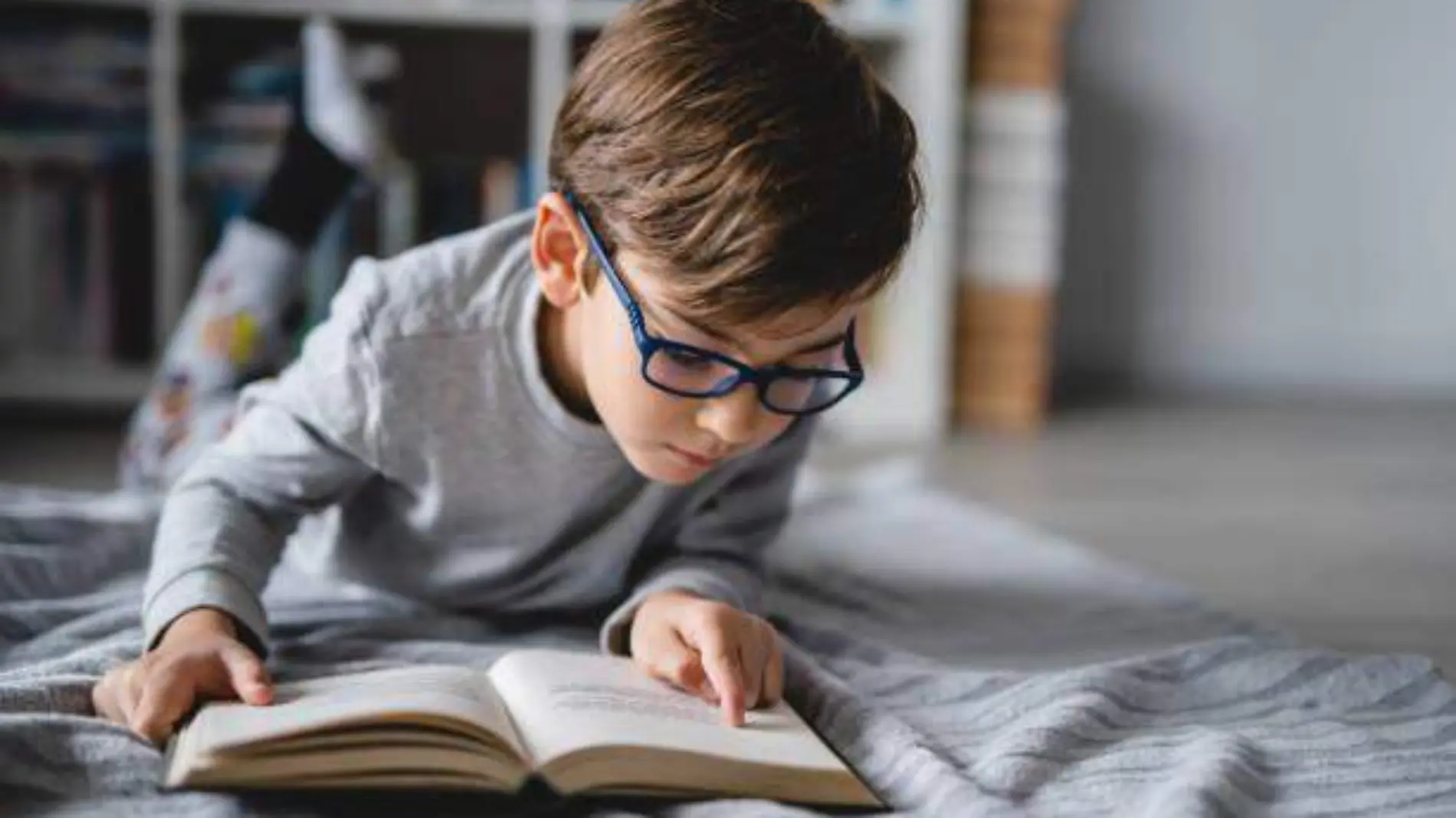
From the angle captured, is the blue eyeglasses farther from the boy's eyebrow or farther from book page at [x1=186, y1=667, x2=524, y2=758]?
book page at [x1=186, y1=667, x2=524, y2=758]

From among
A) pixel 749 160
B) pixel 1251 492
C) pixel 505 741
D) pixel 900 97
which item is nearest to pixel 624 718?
pixel 505 741

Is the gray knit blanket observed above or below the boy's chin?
below

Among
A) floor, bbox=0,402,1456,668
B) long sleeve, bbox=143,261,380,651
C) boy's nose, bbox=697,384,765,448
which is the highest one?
boy's nose, bbox=697,384,765,448

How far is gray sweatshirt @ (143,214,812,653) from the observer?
1.02 meters

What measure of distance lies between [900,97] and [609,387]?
165 centimetres

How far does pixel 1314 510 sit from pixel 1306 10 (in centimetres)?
144

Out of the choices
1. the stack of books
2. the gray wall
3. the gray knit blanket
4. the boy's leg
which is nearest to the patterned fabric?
the boy's leg

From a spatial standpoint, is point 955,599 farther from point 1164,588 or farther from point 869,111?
point 869,111

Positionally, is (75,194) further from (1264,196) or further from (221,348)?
(1264,196)

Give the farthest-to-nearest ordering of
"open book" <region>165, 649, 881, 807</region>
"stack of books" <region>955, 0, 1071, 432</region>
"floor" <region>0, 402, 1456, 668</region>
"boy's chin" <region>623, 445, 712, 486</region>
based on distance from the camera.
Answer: "stack of books" <region>955, 0, 1071, 432</region> < "floor" <region>0, 402, 1456, 668</region> < "boy's chin" <region>623, 445, 712, 486</region> < "open book" <region>165, 649, 881, 807</region>

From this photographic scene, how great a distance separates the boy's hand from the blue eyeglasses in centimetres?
12

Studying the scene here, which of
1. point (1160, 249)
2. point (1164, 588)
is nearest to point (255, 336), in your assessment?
point (1164, 588)

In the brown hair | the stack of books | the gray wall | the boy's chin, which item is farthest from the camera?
the gray wall

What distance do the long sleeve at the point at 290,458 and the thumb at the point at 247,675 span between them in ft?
0.41
